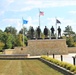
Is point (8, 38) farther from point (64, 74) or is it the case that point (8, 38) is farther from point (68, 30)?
point (64, 74)

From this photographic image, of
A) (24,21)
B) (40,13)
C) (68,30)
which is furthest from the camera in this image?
(68,30)

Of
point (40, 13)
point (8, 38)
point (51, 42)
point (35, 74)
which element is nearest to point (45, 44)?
point (51, 42)

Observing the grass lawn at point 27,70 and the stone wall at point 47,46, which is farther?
the stone wall at point 47,46

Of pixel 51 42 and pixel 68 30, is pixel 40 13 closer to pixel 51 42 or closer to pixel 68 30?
pixel 51 42

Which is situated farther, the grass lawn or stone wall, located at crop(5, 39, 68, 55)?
stone wall, located at crop(5, 39, 68, 55)

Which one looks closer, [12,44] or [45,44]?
[45,44]

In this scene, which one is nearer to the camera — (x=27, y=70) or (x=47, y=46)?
(x=27, y=70)

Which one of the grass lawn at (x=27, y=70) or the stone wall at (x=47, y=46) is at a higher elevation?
the stone wall at (x=47, y=46)

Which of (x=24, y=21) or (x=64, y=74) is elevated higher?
(x=24, y=21)

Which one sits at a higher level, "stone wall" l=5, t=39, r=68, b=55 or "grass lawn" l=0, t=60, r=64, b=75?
"stone wall" l=5, t=39, r=68, b=55

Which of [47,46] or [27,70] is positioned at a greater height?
[47,46]

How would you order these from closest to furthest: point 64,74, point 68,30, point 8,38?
point 64,74, point 8,38, point 68,30

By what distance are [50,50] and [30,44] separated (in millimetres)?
4027

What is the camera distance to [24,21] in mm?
60719
